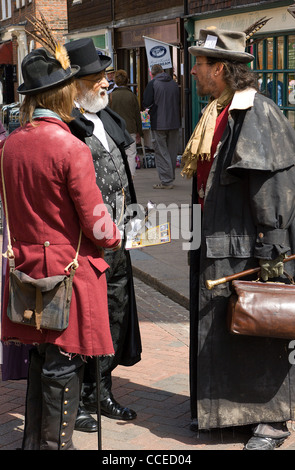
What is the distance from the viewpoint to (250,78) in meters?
3.88

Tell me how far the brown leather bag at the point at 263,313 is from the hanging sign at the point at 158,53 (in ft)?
41.1

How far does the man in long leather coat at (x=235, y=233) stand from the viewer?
3.76 metres

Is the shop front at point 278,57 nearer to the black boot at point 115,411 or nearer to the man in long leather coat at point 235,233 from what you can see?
the man in long leather coat at point 235,233

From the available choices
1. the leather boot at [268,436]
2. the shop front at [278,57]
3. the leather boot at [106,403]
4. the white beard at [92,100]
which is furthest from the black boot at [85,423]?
the shop front at [278,57]

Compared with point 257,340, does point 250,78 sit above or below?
above

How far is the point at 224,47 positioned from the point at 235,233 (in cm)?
93

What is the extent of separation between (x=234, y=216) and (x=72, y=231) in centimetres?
88

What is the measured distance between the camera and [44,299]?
3309mm

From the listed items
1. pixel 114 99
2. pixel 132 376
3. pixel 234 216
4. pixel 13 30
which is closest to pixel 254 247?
pixel 234 216

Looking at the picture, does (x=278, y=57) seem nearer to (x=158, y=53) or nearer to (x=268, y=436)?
(x=158, y=53)

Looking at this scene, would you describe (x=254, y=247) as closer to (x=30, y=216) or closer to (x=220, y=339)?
(x=220, y=339)

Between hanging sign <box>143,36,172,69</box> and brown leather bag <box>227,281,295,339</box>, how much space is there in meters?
12.5

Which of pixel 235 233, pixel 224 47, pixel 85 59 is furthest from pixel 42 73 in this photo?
pixel 235 233
